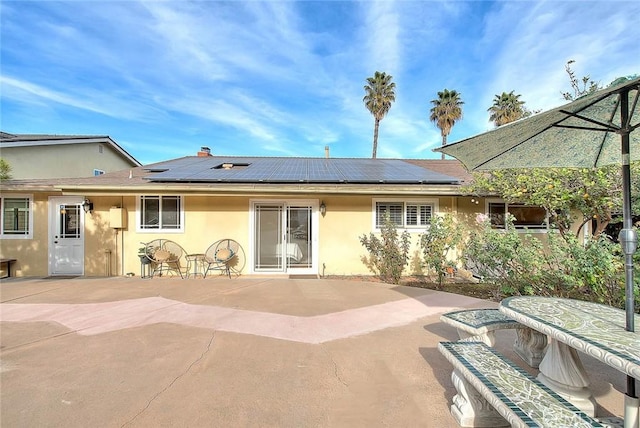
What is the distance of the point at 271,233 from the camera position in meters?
9.19

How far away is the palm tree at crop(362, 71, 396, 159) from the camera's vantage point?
27344 millimetres

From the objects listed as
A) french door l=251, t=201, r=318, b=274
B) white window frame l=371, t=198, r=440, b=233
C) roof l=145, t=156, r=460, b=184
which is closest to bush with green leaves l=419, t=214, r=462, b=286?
white window frame l=371, t=198, r=440, b=233

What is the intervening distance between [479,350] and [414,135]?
22274 millimetres

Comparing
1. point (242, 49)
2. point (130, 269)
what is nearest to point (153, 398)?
point (130, 269)

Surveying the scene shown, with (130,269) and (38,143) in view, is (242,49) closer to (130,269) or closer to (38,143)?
(130,269)

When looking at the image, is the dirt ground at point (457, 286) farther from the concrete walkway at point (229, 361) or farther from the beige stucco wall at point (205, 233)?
the concrete walkway at point (229, 361)

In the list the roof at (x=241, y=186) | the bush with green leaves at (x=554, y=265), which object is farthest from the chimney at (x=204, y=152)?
the bush with green leaves at (x=554, y=265)

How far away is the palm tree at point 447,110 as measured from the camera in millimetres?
27016

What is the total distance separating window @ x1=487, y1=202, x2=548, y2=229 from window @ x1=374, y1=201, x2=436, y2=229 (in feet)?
6.40

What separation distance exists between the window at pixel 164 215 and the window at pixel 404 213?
5890mm

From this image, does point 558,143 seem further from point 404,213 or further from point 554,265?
point 404,213

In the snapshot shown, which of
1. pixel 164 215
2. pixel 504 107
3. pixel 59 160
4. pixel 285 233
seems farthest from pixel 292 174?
pixel 504 107

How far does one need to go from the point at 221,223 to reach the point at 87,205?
153 inches

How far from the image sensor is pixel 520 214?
933 cm
